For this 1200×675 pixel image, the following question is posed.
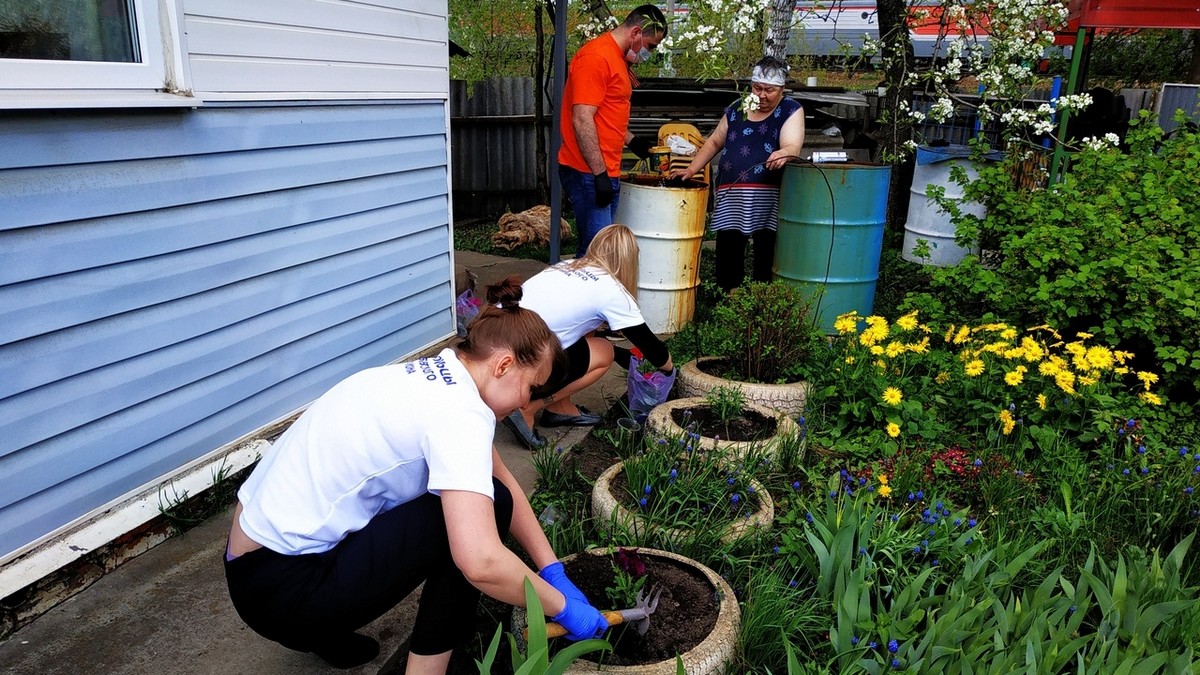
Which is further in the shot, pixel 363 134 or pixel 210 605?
pixel 363 134

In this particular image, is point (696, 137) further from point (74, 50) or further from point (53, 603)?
point (53, 603)

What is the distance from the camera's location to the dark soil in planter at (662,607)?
187cm

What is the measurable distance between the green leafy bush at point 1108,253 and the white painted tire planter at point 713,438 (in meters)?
1.44

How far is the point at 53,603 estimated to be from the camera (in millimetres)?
2334

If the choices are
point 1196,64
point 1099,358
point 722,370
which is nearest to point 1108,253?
point 1099,358

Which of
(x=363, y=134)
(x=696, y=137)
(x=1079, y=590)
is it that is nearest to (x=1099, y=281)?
(x=1079, y=590)

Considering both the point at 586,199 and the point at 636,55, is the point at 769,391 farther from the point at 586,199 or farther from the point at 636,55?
the point at 636,55

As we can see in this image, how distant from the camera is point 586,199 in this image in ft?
16.1

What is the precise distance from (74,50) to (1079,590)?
10.4 ft

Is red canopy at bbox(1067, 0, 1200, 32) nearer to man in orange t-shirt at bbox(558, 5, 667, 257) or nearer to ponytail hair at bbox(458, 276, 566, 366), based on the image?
man in orange t-shirt at bbox(558, 5, 667, 257)

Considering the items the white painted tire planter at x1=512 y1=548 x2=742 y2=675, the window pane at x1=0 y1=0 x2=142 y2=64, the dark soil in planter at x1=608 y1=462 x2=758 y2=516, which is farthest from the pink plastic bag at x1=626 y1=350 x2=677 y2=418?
the window pane at x1=0 y1=0 x2=142 y2=64

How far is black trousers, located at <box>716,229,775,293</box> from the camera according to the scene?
16.0ft

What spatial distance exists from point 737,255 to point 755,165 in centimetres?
57

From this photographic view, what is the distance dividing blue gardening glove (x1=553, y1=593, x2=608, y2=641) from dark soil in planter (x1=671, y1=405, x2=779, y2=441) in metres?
1.31
